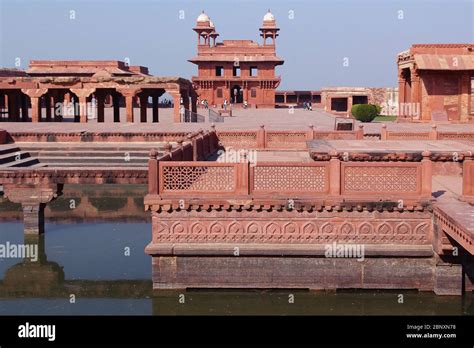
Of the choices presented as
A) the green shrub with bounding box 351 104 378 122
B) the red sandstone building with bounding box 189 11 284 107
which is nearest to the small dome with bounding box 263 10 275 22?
the red sandstone building with bounding box 189 11 284 107

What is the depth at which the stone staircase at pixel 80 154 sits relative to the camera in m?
16.8

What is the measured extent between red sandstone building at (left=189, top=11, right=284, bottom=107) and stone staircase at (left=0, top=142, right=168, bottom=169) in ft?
103

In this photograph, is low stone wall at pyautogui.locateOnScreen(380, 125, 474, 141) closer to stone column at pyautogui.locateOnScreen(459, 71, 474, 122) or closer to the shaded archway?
stone column at pyautogui.locateOnScreen(459, 71, 474, 122)

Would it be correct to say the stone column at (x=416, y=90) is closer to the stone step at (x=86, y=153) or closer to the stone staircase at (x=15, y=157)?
the stone step at (x=86, y=153)

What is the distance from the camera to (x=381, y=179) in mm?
8156

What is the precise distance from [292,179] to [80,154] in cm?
1048

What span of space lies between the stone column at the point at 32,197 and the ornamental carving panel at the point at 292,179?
4.83m

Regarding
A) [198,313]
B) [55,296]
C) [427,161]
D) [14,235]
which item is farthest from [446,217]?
→ [14,235]

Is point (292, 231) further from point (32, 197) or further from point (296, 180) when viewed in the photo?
point (32, 197)

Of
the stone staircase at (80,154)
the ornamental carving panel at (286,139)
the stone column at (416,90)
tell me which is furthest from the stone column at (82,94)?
the stone column at (416,90)

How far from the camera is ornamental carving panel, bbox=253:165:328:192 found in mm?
8242

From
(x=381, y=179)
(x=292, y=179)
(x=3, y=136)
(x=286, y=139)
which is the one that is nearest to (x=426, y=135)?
(x=286, y=139)

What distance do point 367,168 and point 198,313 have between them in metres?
2.96
